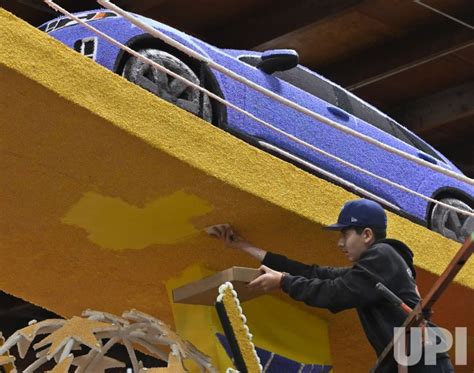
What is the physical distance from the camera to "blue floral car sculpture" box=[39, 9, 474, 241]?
5.80 meters

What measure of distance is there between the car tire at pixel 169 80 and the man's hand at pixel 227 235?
0.53m

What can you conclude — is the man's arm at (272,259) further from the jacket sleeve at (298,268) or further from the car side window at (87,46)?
the car side window at (87,46)

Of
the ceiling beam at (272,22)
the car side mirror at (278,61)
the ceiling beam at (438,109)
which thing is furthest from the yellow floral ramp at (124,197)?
the ceiling beam at (438,109)

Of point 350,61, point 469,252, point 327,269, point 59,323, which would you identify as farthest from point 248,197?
point 350,61

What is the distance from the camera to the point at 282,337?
20.1 feet

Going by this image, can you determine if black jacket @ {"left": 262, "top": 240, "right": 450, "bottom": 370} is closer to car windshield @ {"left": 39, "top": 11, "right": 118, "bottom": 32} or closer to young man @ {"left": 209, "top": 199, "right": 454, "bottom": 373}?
young man @ {"left": 209, "top": 199, "right": 454, "bottom": 373}

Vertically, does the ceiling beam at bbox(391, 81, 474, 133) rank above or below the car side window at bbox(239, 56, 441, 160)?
below

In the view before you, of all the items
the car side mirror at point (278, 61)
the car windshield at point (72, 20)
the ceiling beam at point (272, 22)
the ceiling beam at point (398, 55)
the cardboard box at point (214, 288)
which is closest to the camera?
the cardboard box at point (214, 288)

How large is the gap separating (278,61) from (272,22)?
12.0 ft

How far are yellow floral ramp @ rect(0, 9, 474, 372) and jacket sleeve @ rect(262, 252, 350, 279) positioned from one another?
267mm

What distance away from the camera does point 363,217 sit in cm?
506

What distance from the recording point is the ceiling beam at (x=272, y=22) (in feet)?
32.1

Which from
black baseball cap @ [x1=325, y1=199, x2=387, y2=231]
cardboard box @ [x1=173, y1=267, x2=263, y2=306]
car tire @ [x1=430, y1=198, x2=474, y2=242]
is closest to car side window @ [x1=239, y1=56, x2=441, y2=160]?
car tire @ [x1=430, y1=198, x2=474, y2=242]

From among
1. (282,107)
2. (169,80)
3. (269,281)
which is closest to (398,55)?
(282,107)
